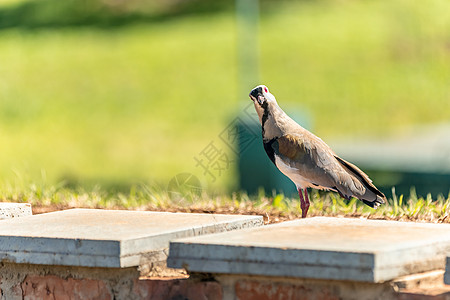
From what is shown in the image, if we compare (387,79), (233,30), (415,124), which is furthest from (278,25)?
(415,124)

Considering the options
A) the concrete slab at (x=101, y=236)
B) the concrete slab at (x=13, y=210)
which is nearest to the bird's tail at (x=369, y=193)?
the concrete slab at (x=101, y=236)

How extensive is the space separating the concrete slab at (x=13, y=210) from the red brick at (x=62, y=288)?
0.82 meters

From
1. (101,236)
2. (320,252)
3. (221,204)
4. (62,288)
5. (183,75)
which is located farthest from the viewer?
(183,75)

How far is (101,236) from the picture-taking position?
381 cm

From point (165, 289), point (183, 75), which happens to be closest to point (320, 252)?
point (165, 289)

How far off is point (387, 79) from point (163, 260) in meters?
22.3

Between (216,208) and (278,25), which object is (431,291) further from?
(278,25)

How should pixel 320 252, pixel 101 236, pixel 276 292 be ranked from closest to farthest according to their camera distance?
pixel 320 252 → pixel 276 292 → pixel 101 236

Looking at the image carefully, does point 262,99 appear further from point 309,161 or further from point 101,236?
point 101,236

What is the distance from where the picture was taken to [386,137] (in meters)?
19.8

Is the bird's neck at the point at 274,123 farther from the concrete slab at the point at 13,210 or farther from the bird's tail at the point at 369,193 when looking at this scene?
the concrete slab at the point at 13,210

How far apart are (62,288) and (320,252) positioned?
120 centimetres

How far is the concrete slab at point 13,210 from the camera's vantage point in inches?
190

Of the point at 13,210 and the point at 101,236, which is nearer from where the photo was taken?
the point at 101,236
